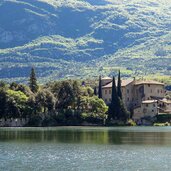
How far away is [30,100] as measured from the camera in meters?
158

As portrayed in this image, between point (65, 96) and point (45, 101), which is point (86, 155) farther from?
point (65, 96)

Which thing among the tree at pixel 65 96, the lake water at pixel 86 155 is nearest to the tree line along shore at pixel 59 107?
the tree at pixel 65 96

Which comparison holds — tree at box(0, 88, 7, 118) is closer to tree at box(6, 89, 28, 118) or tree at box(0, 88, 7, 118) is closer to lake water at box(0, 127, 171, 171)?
tree at box(6, 89, 28, 118)

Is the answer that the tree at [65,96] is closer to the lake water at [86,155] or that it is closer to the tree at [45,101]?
the tree at [45,101]

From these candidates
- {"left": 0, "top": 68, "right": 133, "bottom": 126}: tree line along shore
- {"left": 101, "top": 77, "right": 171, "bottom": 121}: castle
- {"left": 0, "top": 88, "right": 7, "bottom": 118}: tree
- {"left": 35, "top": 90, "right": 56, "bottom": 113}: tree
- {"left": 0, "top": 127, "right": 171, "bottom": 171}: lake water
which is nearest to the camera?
{"left": 0, "top": 127, "right": 171, "bottom": 171}: lake water

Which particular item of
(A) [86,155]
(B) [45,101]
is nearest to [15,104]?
(B) [45,101]

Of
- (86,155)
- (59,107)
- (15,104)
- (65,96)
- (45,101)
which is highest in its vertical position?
(65,96)

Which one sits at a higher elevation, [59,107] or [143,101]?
[143,101]

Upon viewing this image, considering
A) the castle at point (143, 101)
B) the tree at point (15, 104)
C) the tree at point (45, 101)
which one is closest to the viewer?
the tree at point (15, 104)

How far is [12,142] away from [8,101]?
68.0 meters

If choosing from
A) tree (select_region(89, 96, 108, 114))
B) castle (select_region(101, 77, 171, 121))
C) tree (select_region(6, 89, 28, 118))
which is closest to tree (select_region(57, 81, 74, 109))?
tree (select_region(89, 96, 108, 114))

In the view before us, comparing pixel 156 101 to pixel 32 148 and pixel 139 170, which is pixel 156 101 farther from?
pixel 139 170

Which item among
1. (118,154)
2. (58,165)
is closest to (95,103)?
(118,154)

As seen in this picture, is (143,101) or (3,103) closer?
(3,103)
